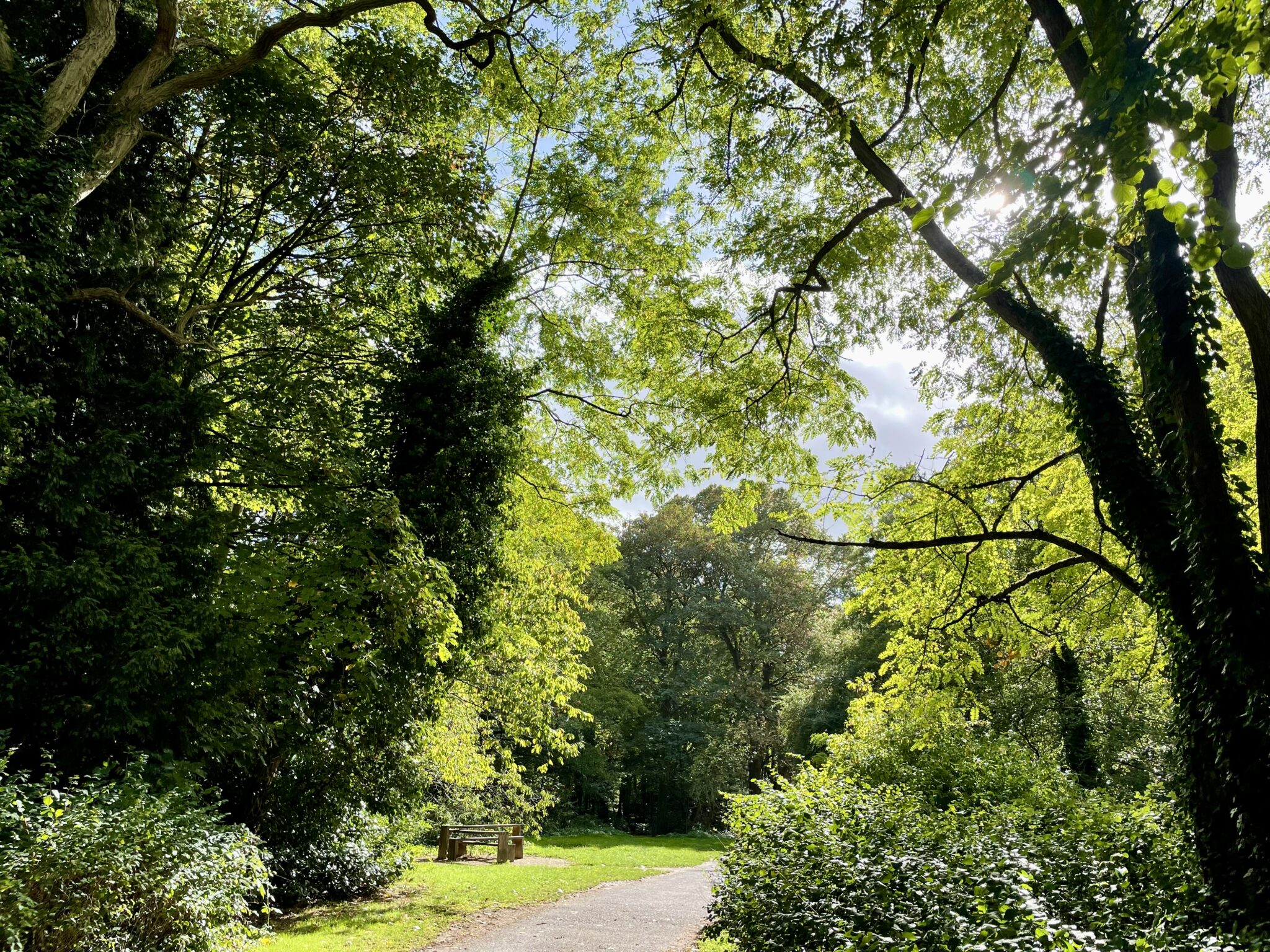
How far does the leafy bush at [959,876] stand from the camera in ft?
11.3

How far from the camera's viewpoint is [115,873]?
4.59 metres

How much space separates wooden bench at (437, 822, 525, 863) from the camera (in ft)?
50.7

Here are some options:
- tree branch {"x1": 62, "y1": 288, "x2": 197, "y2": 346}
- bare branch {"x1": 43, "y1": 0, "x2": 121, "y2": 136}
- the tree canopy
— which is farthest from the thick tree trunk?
bare branch {"x1": 43, "y1": 0, "x2": 121, "y2": 136}

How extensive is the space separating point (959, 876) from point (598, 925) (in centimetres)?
575

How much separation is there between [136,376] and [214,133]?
3742 mm

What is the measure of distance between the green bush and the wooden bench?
10.5 metres

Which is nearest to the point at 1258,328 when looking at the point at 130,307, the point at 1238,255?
the point at 1238,255

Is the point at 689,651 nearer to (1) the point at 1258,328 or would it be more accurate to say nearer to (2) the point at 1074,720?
(2) the point at 1074,720

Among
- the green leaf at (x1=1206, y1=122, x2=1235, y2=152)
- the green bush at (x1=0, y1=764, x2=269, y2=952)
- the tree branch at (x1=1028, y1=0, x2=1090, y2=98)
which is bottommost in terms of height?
the green bush at (x1=0, y1=764, x2=269, y2=952)

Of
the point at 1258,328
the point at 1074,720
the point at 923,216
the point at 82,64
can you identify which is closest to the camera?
the point at 923,216

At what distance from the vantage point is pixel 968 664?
31.5 ft

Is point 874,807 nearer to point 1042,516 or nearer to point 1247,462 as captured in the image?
point 1042,516

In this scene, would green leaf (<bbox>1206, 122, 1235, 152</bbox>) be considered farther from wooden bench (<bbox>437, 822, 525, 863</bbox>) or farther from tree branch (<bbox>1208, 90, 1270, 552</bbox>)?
wooden bench (<bbox>437, 822, 525, 863</bbox>)

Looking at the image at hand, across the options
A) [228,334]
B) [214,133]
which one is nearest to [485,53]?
[214,133]
